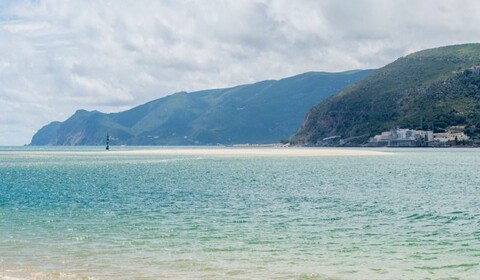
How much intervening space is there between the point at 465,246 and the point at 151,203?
29.2 meters

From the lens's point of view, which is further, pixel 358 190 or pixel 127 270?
pixel 358 190

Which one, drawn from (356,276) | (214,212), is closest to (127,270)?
(356,276)

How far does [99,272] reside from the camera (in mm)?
Answer: 24125

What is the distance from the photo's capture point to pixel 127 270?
24.5 m

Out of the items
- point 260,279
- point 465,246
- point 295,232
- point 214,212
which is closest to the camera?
point 260,279

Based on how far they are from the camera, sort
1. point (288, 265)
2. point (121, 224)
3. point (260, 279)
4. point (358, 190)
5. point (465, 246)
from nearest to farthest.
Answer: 1. point (260, 279)
2. point (288, 265)
3. point (465, 246)
4. point (121, 224)
5. point (358, 190)

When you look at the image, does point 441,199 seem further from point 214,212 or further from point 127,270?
point 127,270

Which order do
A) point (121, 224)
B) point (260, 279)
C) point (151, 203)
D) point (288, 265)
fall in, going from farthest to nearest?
point (151, 203) < point (121, 224) < point (288, 265) < point (260, 279)

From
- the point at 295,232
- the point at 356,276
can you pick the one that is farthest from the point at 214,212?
the point at 356,276

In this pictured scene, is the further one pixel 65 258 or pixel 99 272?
pixel 65 258

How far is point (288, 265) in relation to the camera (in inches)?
1013

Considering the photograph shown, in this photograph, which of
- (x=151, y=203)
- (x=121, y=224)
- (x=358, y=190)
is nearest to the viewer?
(x=121, y=224)

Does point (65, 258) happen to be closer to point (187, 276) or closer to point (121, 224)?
point (187, 276)

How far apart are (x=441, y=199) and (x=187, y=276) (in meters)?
35.4
